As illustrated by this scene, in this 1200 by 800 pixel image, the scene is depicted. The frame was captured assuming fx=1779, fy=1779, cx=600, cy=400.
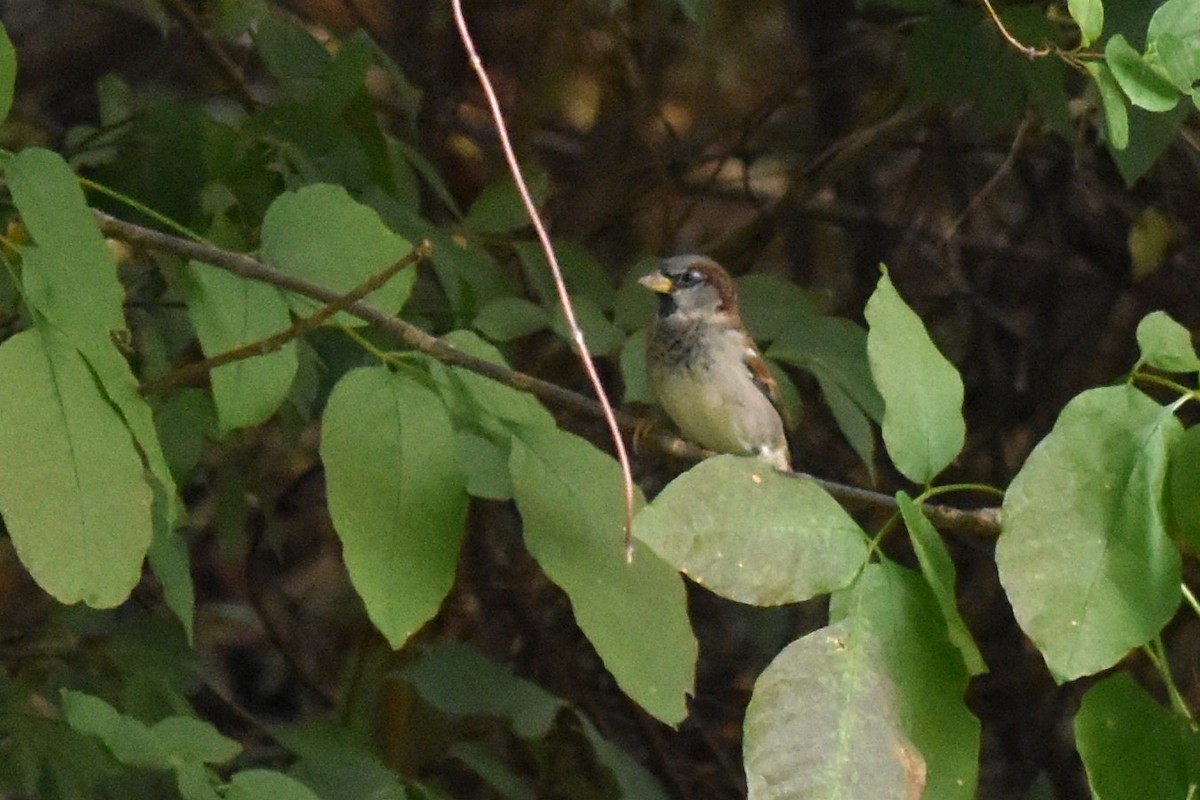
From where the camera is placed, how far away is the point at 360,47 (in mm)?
2387

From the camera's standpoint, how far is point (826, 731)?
103cm

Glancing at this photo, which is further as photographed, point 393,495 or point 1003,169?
point 1003,169

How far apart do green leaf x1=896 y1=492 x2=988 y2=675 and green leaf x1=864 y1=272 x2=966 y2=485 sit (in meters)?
0.08

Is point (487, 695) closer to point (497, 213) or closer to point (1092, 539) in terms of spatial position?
point (497, 213)

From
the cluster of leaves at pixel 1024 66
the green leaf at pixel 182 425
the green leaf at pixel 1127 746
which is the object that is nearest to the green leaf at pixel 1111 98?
the cluster of leaves at pixel 1024 66

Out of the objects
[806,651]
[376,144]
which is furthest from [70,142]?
[806,651]

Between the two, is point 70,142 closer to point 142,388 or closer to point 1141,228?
point 142,388

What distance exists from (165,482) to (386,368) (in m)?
0.21

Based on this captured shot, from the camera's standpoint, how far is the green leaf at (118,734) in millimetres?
1663

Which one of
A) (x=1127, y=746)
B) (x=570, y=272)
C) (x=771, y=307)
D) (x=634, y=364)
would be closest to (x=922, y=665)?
(x=1127, y=746)

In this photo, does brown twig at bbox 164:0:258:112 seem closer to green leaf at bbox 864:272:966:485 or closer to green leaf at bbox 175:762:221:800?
green leaf at bbox 175:762:221:800

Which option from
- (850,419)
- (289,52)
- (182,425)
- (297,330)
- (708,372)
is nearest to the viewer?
(297,330)

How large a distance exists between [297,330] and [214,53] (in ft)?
6.26

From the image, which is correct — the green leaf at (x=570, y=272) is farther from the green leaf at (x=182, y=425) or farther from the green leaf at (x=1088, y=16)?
the green leaf at (x=1088, y=16)
